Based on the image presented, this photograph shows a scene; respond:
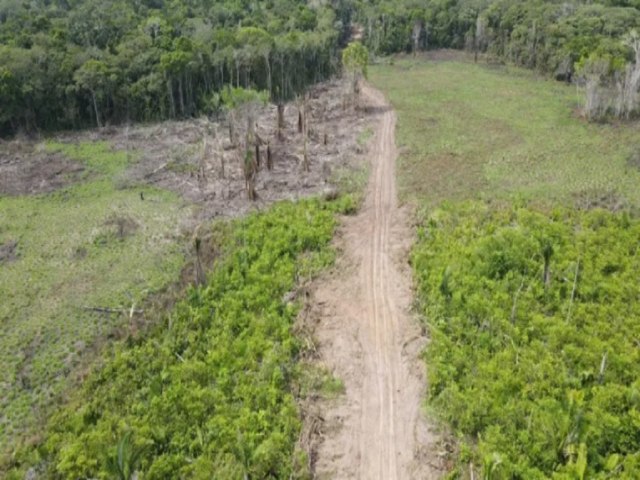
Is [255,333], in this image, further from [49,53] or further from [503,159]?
[49,53]

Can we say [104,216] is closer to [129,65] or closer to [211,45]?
[129,65]

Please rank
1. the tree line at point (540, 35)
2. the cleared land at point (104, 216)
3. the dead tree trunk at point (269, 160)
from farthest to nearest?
1. the tree line at point (540, 35)
2. the dead tree trunk at point (269, 160)
3. the cleared land at point (104, 216)

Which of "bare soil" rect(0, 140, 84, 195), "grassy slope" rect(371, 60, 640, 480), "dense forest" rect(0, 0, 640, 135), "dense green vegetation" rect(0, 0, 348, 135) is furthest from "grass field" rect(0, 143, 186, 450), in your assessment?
"grassy slope" rect(371, 60, 640, 480)

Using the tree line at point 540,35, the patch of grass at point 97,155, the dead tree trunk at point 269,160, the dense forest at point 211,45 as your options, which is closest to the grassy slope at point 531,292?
the tree line at point 540,35

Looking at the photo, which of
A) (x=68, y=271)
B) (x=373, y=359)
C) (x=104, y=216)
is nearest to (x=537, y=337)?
(x=373, y=359)

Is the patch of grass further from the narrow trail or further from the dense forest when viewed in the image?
the narrow trail

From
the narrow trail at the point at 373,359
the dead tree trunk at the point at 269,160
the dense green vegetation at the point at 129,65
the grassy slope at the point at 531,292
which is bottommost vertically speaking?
the narrow trail at the point at 373,359

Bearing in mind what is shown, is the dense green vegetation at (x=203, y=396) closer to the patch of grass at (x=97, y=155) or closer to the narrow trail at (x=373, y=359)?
the narrow trail at (x=373, y=359)
